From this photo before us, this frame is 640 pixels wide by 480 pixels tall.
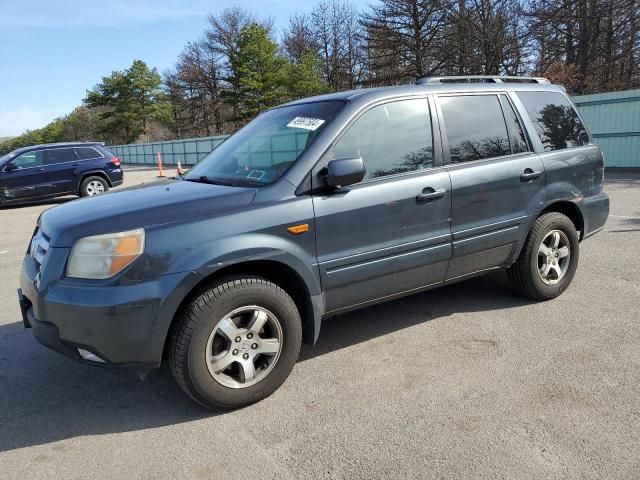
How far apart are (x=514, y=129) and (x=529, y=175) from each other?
41 centimetres

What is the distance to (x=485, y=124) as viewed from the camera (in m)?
4.20

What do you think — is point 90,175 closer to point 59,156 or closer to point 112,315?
point 59,156

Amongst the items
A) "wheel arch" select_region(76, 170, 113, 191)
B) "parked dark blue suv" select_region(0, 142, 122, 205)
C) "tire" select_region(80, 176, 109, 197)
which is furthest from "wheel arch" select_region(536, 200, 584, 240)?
"wheel arch" select_region(76, 170, 113, 191)

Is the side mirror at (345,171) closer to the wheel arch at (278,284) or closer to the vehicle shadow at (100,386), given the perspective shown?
the wheel arch at (278,284)

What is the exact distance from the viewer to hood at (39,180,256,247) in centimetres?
291

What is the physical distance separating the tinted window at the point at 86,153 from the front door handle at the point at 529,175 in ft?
44.8

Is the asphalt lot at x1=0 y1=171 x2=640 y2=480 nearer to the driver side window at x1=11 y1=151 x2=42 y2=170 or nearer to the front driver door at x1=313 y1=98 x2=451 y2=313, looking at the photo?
the front driver door at x1=313 y1=98 x2=451 y2=313

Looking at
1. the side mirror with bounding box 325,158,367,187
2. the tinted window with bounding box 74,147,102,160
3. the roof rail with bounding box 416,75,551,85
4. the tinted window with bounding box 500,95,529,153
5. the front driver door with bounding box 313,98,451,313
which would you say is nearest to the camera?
the side mirror with bounding box 325,158,367,187

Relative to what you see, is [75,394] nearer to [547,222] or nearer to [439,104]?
[439,104]

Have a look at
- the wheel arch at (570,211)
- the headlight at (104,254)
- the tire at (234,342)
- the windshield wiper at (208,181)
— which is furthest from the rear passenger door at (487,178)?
the headlight at (104,254)

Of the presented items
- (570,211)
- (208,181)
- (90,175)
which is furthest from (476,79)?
(90,175)

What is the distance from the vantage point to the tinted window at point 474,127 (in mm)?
3977

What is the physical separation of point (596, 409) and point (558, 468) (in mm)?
648

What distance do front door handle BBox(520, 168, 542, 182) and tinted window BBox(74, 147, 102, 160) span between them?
1367 cm
